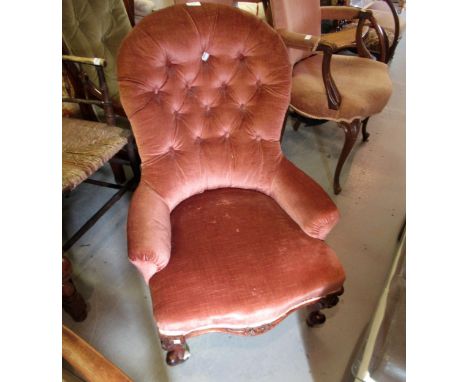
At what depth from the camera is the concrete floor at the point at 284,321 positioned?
1194 mm

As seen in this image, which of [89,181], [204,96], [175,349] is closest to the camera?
[175,349]

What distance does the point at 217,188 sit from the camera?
1293 millimetres

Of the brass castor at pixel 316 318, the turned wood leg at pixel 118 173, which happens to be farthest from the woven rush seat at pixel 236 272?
the turned wood leg at pixel 118 173

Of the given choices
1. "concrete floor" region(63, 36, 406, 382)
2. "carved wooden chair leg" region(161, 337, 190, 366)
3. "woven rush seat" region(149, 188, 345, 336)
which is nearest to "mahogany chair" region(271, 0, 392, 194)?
"concrete floor" region(63, 36, 406, 382)

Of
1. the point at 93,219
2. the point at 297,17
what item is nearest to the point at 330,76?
the point at 297,17

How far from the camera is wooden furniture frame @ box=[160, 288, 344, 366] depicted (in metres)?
1.00

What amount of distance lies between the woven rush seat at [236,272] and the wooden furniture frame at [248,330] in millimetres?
34

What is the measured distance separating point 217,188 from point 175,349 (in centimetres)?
58

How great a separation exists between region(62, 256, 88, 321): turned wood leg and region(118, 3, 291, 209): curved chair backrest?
0.46 m

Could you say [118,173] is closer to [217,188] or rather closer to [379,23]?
[217,188]
